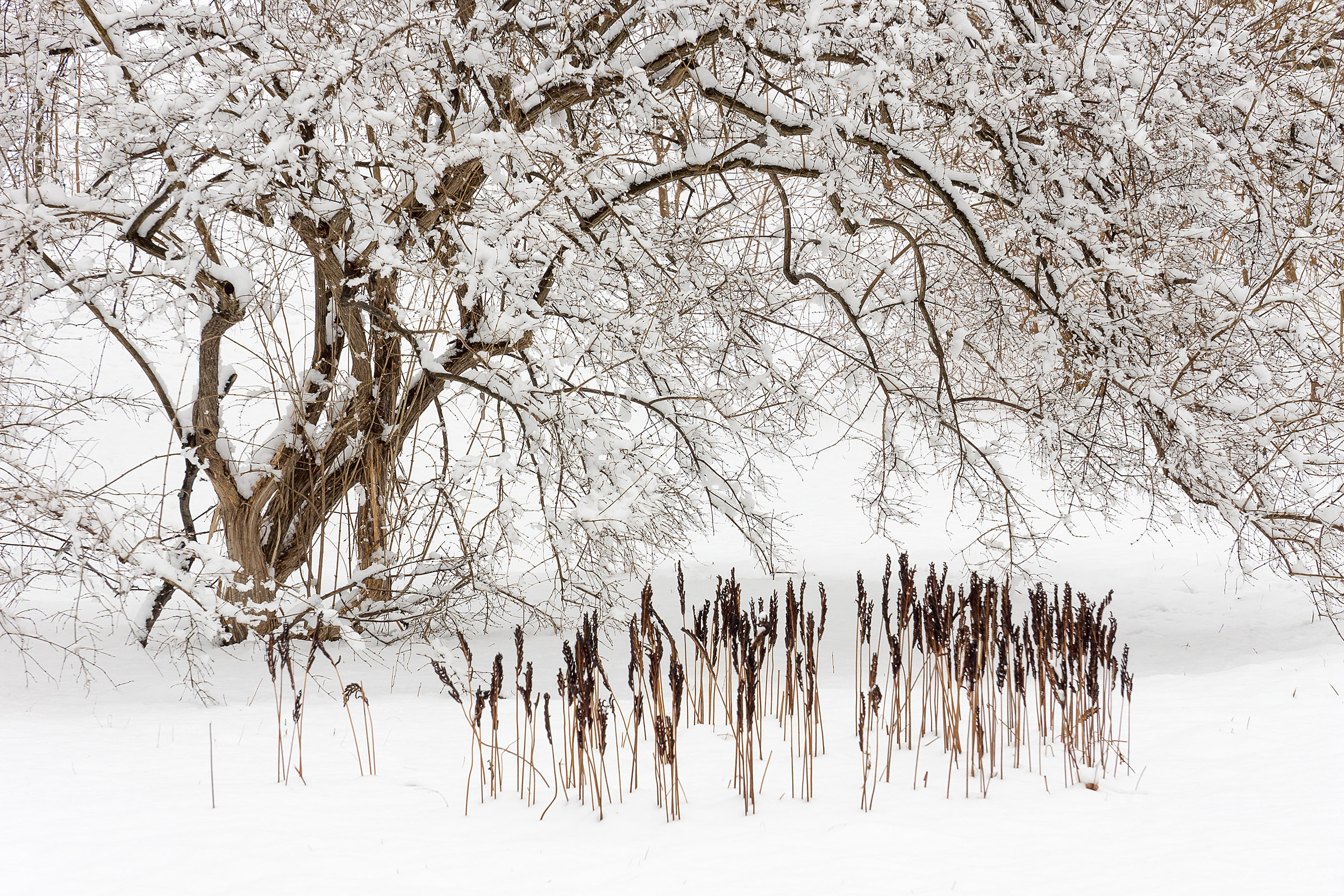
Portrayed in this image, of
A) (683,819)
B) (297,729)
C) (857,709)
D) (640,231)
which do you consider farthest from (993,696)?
(640,231)

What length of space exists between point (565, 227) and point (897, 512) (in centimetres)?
288

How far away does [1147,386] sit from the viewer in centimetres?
511

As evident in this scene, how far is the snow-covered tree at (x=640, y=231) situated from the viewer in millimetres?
4551

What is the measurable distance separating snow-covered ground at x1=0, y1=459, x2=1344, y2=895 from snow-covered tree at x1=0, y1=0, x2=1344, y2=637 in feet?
3.13

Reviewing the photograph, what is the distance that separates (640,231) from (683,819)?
3677mm

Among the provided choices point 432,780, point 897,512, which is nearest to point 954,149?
point 897,512

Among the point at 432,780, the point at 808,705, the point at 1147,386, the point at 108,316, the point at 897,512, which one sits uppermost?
the point at 108,316

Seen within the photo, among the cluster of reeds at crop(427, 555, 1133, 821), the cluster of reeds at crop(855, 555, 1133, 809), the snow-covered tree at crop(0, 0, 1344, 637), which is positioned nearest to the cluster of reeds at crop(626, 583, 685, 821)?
the cluster of reeds at crop(427, 555, 1133, 821)

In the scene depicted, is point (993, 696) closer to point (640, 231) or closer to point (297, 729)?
point (297, 729)

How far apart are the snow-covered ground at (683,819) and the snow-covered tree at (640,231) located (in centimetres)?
96

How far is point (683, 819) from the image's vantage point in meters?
2.90

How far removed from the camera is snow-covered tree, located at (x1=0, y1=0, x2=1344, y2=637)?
455 cm

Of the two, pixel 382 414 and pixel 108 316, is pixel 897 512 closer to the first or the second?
pixel 382 414

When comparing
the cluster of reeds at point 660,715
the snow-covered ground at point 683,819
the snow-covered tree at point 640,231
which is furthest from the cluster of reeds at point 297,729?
the cluster of reeds at point 660,715
